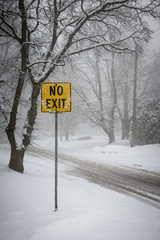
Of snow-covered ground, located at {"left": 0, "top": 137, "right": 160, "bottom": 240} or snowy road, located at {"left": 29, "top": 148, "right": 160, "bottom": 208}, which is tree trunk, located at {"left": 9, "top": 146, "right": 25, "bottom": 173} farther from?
snowy road, located at {"left": 29, "top": 148, "right": 160, "bottom": 208}

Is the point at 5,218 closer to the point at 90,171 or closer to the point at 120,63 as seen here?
the point at 90,171

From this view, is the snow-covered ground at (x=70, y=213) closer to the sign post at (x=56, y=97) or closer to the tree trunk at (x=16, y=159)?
the sign post at (x=56, y=97)

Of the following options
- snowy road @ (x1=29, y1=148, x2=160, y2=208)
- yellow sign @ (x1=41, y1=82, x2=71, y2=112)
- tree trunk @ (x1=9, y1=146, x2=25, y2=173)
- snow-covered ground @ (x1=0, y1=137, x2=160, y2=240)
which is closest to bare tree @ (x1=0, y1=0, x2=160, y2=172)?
tree trunk @ (x1=9, y1=146, x2=25, y2=173)

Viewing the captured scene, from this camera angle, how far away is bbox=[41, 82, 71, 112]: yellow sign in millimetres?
4141

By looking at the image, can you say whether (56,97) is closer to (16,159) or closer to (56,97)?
(56,97)

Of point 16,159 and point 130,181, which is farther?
point 130,181

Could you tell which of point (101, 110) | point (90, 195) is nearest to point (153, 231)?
point (90, 195)

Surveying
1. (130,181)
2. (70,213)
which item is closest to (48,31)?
(70,213)

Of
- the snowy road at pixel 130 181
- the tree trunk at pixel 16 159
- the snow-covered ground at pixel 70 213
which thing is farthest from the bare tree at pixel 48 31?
the snowy road at pixel 130 181

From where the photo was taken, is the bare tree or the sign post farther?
the bare tree

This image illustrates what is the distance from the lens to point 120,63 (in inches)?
717

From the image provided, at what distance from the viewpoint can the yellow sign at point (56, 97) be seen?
4.14 meters

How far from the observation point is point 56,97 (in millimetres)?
4172

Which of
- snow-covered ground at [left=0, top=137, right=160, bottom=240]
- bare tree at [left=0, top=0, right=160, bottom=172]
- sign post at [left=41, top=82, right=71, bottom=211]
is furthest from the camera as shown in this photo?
bare tree at [left=0, top=0, right=160, bottom=172]
